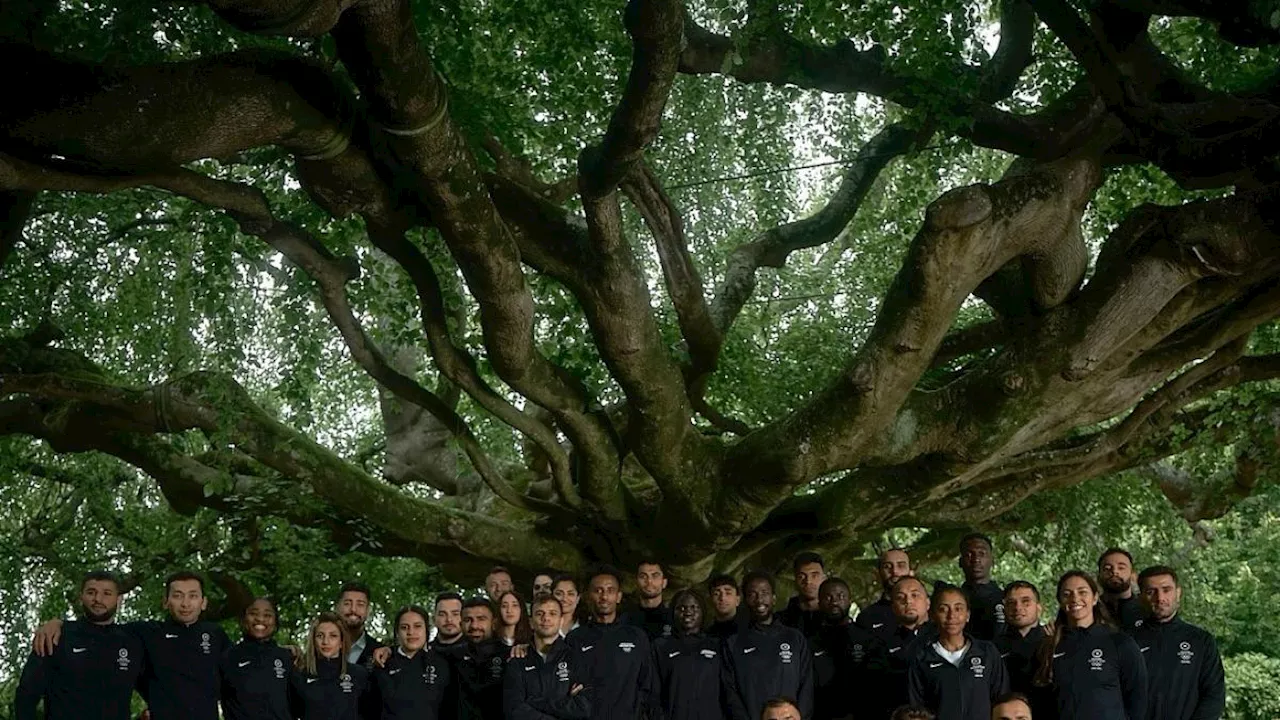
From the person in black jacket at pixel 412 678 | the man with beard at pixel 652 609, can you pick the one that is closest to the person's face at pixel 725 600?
the man with beard at pixel 652 609

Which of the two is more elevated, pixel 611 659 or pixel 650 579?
pixel 650 579

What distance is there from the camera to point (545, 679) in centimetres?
627

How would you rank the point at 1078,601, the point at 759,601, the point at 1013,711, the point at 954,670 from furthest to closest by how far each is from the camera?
the point at 759,601, the point at 1078,601, the point at 954,670, the point at 1013,711

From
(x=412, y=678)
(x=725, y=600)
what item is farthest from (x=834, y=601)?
(x=412, y=678)

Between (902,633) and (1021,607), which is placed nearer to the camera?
(1021,607)

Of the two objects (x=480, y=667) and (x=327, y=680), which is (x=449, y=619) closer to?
(x=480, y=667)

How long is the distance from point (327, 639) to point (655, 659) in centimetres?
168

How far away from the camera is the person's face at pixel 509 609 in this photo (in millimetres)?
6695

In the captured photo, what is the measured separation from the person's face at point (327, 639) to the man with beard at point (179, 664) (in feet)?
1.89

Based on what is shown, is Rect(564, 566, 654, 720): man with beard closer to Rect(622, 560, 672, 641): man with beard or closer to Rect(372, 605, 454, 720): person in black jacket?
Rect(622, 560, 672, 641): man with beard

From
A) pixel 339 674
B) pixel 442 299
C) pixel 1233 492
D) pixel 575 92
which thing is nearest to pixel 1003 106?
pixel 575 92

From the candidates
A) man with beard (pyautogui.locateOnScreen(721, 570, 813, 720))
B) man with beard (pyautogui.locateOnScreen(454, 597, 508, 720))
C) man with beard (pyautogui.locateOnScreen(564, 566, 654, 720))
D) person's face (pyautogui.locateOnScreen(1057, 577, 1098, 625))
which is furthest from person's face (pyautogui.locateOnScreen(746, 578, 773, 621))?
person's face (pyautogui.locateOnScreen(1057, 577, 1098, 625))

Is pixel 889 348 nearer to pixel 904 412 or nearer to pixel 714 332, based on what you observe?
pixel 904 412

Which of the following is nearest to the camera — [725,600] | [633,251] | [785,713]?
[785,713]
